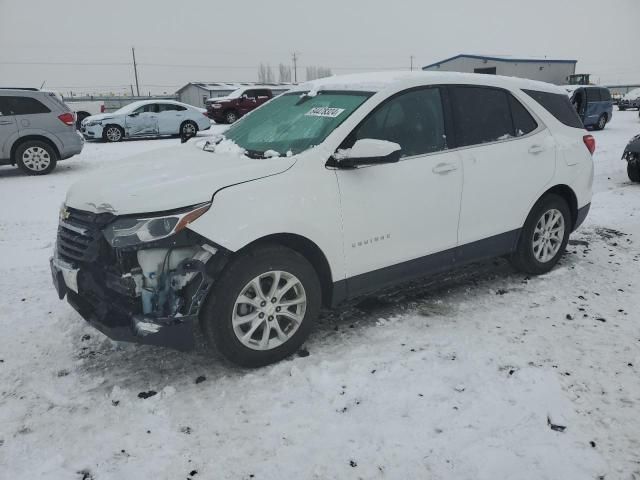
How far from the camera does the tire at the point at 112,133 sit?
661 inches

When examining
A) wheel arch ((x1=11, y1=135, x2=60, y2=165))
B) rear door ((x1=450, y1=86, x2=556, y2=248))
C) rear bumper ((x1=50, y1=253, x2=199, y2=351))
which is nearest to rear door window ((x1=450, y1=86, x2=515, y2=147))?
rear door ((x1=450, y1=86, x2=556, y2=248))

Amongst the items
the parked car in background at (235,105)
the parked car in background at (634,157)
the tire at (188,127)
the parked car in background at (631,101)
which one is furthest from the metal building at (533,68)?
the parked car in background at (634,157)

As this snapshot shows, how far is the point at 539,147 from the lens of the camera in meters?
4.30

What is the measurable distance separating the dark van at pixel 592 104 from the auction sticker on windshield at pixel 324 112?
17.7 m

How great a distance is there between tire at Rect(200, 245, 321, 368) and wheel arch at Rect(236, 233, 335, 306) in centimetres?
5

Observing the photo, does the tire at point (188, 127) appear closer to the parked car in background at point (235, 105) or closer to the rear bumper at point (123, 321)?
the parked car in background at point (235, 105)

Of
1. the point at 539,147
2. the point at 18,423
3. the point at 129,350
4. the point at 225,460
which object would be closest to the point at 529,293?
the point at 539,147

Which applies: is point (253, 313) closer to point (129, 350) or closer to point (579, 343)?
point (129, 350)

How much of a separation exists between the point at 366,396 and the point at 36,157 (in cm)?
1016

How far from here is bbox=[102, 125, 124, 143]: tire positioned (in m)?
16.8

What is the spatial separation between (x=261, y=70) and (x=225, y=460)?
109m

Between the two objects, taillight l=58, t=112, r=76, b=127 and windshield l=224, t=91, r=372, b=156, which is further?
taillight l=58, t=112, r=76, b=127

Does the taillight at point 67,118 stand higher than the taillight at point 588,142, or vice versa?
the taillight at point 588,142

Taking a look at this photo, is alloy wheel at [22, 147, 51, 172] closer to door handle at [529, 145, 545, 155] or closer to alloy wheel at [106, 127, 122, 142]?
alloy wheel at [106, 127, 122, 142]
